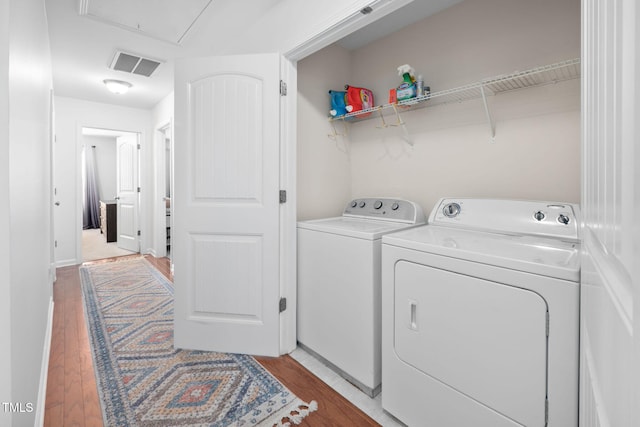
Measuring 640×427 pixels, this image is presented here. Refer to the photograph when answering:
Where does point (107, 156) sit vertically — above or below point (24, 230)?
above

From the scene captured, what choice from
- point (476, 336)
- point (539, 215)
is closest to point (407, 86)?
point (539, 215)

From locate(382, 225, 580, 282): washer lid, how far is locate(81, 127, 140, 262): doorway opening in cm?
504

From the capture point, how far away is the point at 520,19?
5.48ft

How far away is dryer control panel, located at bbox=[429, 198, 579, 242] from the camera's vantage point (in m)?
1.34

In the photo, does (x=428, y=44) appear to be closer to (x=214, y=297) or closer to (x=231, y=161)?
(x=231, y=161)

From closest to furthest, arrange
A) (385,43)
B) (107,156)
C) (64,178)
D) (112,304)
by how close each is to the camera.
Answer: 1. (385,43)
2. (112,304)
3. (64,178)
4. (107,156)

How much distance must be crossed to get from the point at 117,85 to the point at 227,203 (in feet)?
9.78

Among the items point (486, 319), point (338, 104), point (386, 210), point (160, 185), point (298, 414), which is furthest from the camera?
point (160, 185)

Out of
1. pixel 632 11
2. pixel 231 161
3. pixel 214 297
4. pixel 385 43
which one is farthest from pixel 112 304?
pixel 632 11

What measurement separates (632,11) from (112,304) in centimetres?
363

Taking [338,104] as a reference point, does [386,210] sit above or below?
below

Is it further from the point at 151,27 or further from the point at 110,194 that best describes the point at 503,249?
the point at 110,194

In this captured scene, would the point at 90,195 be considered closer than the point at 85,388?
No

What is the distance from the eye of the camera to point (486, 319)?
1111mm
